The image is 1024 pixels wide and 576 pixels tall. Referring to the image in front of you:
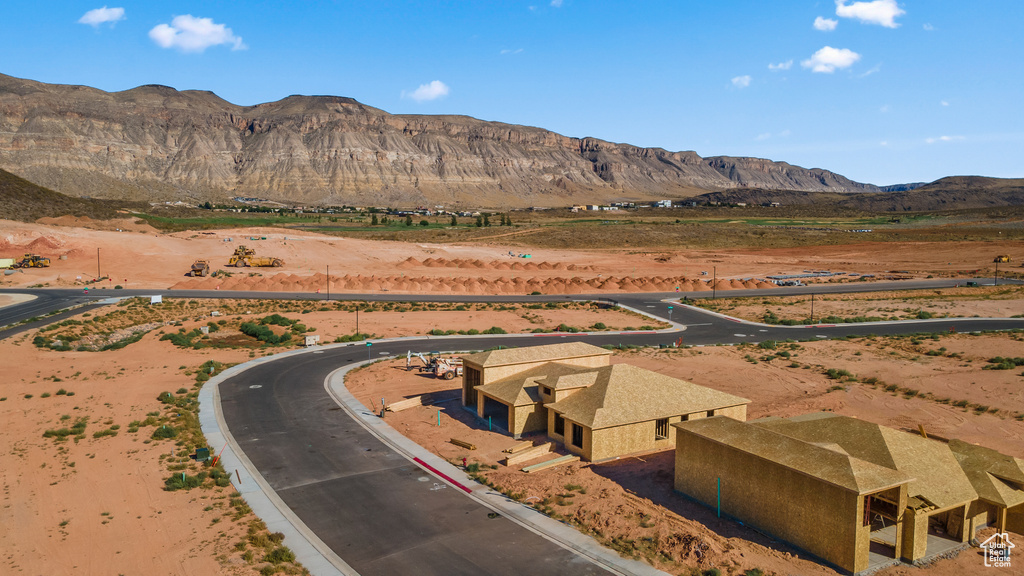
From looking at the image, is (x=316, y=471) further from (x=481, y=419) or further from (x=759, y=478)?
(x=759, y=478)

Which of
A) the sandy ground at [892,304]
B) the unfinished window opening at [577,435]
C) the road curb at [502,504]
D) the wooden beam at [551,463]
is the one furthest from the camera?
the sandy ground at [892,304]

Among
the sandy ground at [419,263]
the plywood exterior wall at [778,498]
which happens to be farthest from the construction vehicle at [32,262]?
the plywood exterior wall at [778,498]

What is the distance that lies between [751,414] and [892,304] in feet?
139

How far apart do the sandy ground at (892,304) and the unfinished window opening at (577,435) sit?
35.8 m

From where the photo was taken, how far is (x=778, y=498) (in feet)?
56.5

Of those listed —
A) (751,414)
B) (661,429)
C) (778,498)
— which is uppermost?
(778,498)

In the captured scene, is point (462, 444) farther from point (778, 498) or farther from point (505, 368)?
point (778, 498)

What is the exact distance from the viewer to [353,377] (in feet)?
119

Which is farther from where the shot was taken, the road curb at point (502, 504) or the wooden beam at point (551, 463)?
the wooden beam at point (551, 463)

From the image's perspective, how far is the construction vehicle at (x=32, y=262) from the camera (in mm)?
A: 78438

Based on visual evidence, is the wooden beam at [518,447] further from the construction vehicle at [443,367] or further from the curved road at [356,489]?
the construction vehicle at [443,367]

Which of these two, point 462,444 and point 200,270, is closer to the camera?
point 462,444

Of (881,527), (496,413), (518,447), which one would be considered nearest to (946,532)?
(881,527)

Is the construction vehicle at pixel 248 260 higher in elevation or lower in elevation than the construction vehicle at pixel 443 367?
higher
